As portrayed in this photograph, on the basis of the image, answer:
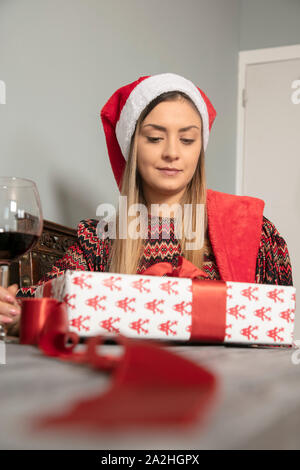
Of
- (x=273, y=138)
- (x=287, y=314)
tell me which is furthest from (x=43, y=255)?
(x=273, y=138)

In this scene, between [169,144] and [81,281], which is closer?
[81,281]

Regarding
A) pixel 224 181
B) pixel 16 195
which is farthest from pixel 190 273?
pixel 224 181

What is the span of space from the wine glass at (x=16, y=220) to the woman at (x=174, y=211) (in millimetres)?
392

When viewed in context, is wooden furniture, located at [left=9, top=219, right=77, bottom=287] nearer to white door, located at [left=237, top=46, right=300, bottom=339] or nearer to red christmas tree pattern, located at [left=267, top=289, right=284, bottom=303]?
red christmas tree pattern, located at [left=267, top=289, right=284, bottom=303]

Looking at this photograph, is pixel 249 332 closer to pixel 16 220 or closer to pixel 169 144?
pixel 16 220

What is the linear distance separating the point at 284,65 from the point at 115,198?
1569 millimetres

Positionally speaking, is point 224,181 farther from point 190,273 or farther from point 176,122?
point 190,273

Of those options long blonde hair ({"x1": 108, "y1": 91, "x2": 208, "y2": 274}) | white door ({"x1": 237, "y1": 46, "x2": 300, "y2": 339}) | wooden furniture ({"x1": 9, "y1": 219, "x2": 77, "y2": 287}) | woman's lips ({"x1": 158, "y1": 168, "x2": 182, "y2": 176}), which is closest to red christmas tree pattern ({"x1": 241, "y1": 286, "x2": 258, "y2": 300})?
long blonde hair ({"x1": 108, "y1": 91, "x2": 208, "y2": 274})

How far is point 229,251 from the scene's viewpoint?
3.54 ft

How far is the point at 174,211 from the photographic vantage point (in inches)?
47.3

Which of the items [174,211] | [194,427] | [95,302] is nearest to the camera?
[194,427]

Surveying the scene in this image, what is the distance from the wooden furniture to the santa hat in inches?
9.4

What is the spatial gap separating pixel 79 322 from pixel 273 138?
2.33 meters

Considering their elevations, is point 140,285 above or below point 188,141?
below
